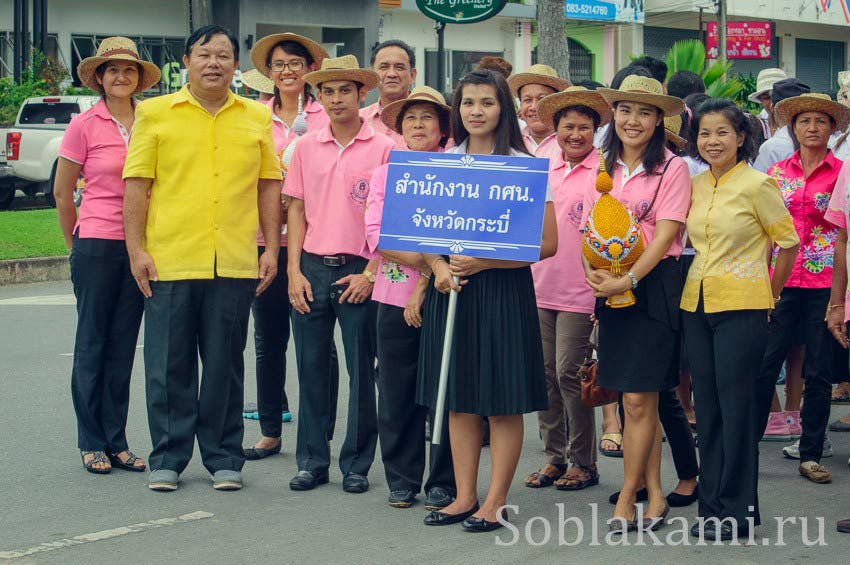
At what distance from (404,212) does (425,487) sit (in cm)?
134

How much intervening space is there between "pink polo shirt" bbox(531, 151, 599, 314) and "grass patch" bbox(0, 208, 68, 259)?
31.5 feet

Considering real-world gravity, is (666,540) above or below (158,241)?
below

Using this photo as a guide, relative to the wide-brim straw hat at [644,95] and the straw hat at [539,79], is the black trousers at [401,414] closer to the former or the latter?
the wide-brim straw hat at [644,95]

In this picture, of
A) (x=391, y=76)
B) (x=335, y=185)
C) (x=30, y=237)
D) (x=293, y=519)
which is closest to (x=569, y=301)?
(x=335, y=185)

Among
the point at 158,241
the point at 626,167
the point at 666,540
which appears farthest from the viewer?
the point at 158,241

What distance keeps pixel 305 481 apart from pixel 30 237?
10536 mm

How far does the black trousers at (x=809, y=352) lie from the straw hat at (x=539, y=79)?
186 cm

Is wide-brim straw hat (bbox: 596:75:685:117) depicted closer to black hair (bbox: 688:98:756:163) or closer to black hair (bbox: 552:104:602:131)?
black hair (bbox: 688:98:756:163)

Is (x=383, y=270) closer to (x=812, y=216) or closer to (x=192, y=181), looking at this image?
(x=192, y=181)

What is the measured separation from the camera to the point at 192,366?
21.6 ft

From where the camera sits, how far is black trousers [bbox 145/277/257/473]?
6.47 meters

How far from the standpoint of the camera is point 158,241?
6406mm

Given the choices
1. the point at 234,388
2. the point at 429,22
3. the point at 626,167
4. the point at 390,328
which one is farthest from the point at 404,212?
the point at 429,22

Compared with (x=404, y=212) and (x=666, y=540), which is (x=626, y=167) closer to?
(x=404, y=212)
